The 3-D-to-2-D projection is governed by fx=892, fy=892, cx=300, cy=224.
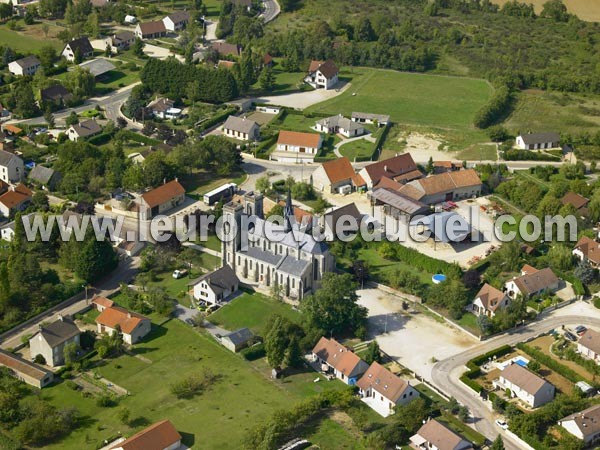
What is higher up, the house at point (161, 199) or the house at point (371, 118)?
the house at point (371, 118)

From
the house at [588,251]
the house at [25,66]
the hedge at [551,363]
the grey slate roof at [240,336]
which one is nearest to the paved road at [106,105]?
the house at [25,66]

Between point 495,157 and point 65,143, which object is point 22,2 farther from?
point 495,157

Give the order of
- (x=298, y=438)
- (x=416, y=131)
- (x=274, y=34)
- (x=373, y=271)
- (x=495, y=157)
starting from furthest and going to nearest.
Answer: (x=274, y=34) → (x=416, y=131) → (x=495, y=157) → (x=373, y=271) → (x=298, y=438)

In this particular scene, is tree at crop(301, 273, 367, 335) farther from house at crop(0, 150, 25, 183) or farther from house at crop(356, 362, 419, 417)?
house at crop(0, 150, 25, 183)

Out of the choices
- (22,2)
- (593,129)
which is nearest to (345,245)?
(593,129)

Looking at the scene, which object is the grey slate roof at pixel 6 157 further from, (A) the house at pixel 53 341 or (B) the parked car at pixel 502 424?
(B) the parked car at pixel 502 424

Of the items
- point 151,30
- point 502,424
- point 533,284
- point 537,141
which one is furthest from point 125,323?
point 151,30
